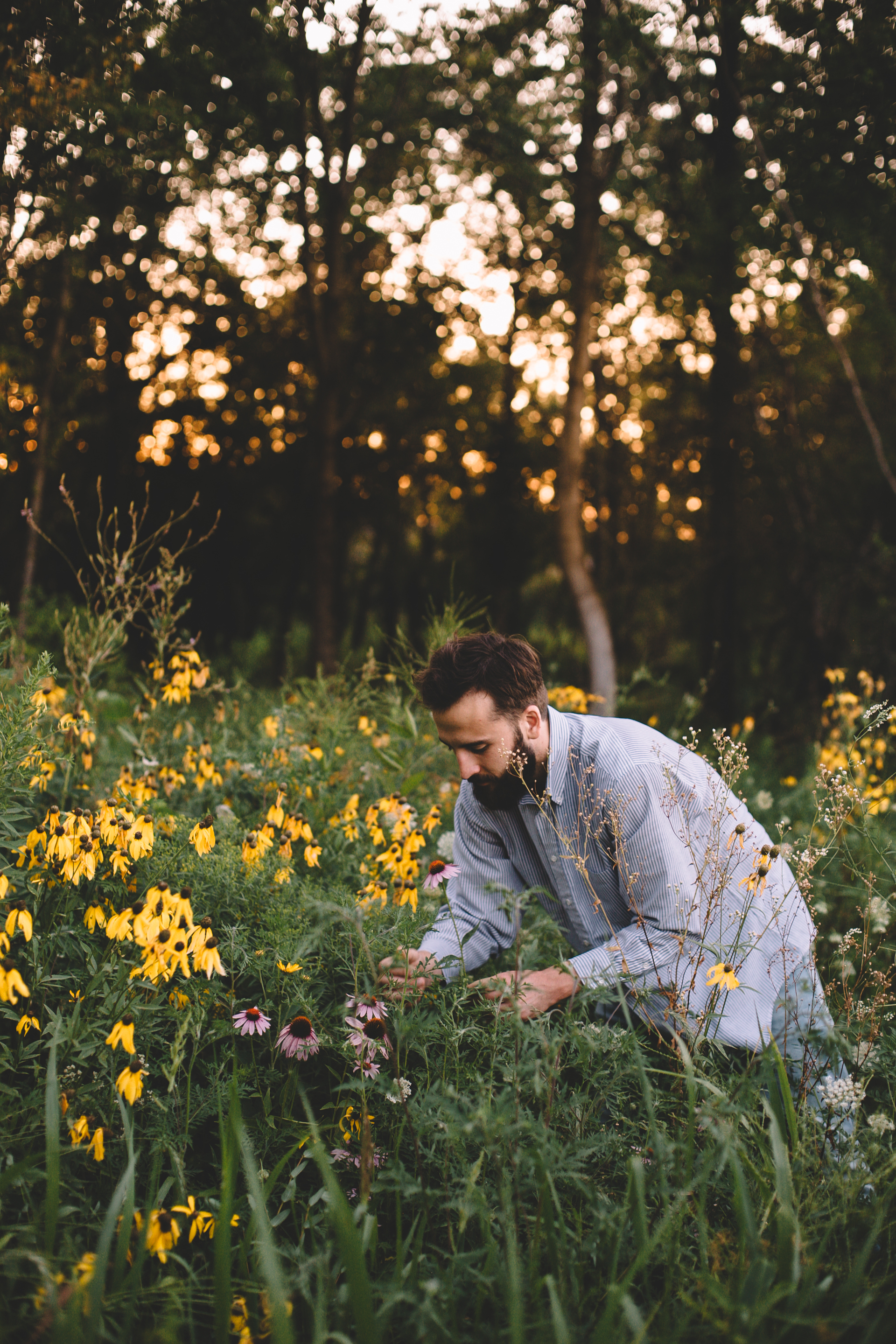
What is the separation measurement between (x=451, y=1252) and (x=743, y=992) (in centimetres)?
107

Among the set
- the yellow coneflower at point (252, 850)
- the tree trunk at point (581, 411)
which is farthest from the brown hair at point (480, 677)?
the tree trunk at point (581, 411)

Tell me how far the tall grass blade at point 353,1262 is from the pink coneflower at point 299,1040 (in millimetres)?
421

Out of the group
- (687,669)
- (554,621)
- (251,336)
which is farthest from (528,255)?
(554,621)

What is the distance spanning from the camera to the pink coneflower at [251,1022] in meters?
1.77

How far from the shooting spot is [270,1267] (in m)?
1.25

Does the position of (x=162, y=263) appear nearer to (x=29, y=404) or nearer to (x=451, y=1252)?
(x=29, y=404)

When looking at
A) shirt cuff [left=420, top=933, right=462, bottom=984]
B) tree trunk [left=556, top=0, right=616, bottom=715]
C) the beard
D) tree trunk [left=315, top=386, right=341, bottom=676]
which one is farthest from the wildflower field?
tree trunk [left=315, top=386, right=341, bottom=676]

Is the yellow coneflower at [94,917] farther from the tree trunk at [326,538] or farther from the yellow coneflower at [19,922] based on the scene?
the tree trunk at [326,538]

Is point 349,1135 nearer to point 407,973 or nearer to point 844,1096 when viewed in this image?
point 407,973

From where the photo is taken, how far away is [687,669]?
14.1m

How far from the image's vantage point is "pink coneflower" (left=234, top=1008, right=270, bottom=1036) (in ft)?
5.82

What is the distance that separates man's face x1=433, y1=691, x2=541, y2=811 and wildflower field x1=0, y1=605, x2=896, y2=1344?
0.36 m

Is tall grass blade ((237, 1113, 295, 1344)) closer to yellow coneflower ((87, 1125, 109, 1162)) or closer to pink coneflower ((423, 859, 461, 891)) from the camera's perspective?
yellow coneflower ((87, 1125, 109, 1162))

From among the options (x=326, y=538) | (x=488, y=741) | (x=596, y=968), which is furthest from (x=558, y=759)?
(x=326, y=538)
